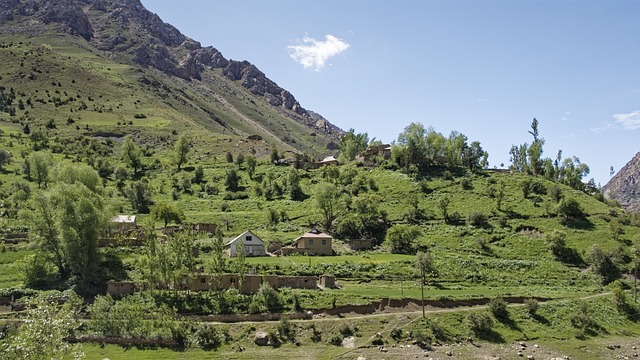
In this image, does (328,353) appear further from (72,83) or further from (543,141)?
(72,83)

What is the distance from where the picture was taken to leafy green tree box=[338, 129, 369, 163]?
13375 centimetres

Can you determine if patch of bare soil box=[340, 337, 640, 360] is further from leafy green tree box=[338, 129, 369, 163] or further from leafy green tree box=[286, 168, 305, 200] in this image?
leafy green tree box=[338, 129, 369, 163]

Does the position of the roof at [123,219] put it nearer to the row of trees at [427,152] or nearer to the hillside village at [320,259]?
the hillside village at [320,259]

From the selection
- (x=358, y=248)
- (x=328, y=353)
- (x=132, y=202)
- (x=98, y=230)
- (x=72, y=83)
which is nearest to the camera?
(x=328, y=353)

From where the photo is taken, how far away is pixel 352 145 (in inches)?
5349

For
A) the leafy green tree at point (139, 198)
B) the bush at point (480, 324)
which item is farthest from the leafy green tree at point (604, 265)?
the leafy green tree at point (139, 198)

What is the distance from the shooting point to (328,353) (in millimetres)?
45062

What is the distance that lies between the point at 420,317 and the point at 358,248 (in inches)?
1111

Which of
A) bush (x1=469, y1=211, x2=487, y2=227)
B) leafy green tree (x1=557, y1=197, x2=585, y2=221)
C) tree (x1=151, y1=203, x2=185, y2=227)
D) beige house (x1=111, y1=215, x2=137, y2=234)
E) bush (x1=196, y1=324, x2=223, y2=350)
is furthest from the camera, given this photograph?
bush (x1=469, y1=211, x2=487, y2=227)

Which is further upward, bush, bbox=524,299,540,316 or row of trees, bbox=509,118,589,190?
row of trees, bbox=509,118,589,190

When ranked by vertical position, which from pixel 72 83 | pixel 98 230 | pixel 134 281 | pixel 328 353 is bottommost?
pixel 328 353

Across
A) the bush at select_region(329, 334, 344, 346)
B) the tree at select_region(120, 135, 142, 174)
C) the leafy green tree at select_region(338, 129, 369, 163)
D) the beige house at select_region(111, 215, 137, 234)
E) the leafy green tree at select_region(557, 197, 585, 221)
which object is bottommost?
the bush at select_region(329, 334, 344, 346)

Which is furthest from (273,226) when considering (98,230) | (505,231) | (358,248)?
(505,231)

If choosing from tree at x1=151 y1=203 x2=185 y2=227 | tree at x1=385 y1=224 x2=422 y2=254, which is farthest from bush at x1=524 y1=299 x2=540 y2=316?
tree at x1=151 y1=203 x2=185 y2=227
